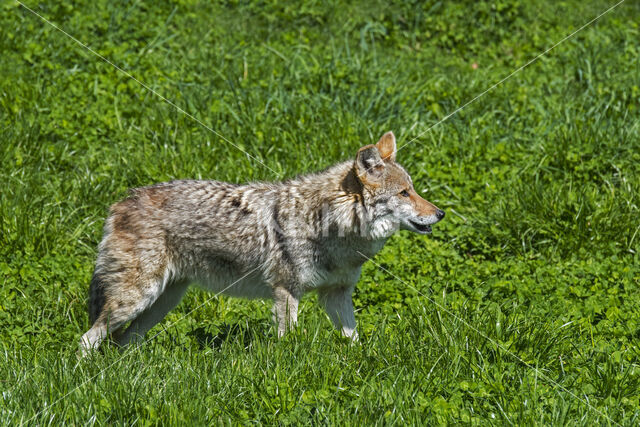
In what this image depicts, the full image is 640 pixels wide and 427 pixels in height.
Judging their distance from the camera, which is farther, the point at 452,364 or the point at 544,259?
the point at 544,259

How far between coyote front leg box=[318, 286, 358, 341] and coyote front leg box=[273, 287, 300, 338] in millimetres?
274

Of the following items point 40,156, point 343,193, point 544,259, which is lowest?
point 544,259

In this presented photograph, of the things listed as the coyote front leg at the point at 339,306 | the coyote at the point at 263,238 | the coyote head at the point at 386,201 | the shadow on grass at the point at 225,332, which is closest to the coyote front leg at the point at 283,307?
the coyote at the point at 263,238

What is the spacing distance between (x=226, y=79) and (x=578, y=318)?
14.9ft

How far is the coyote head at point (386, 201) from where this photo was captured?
5.34 metres

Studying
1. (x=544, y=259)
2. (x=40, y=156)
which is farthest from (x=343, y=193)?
(x=40, y=156)

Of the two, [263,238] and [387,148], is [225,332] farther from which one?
[387,148]

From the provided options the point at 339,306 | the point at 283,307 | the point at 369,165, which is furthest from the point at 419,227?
the point at 283,307

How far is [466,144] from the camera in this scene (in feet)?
26.1

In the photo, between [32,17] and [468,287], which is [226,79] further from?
[468,287]

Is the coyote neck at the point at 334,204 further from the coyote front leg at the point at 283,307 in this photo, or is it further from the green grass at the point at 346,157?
the green grass at the point at 346,157

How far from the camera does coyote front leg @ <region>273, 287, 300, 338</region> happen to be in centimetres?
538

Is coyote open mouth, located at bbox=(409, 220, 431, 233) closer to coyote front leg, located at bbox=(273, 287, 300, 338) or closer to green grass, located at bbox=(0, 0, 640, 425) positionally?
green grass, located at bbox=(0, 0, 640, 425)

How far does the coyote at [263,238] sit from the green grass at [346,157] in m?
0.29
